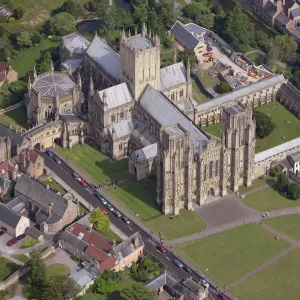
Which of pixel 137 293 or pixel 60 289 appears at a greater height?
pixel 137 293

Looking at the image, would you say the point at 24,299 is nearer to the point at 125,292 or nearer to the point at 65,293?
the point at 65,293

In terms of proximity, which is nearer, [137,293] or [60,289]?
[137,293]

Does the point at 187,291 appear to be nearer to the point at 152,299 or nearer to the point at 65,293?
the point at 152,299

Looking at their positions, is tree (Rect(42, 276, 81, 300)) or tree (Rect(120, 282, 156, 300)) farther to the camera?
tree (Rect(42, 276, 81, 300))

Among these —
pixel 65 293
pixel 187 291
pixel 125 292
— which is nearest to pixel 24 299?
pixel 65 293
